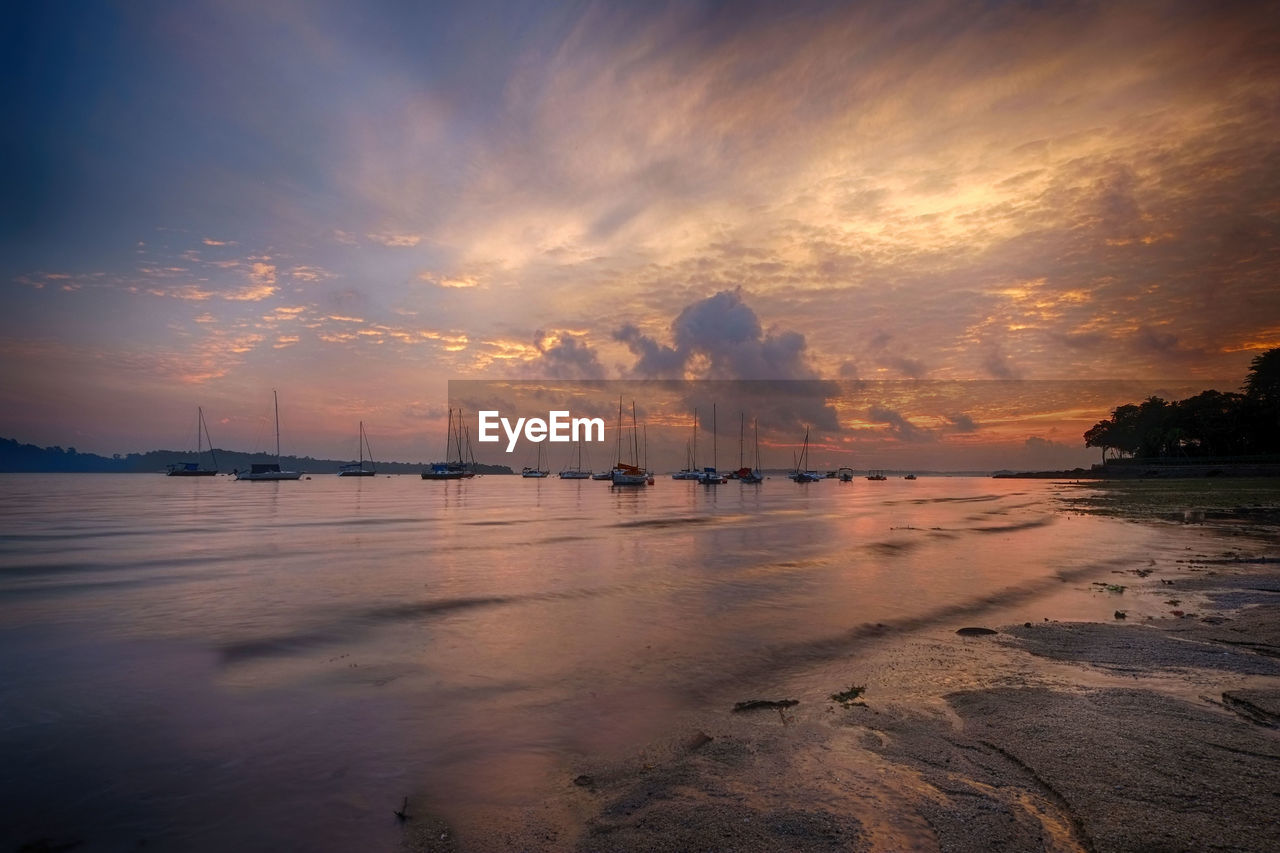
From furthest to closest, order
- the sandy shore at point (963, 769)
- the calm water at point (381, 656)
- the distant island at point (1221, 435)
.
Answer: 1. the distant island at point (1221, 435)
2. the calm water at point (381, 656)
3. the sandy shore at point (963, 769)

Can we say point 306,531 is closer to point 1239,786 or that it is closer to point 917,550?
point 917,550

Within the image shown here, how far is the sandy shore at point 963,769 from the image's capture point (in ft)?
17.2

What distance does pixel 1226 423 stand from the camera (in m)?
112

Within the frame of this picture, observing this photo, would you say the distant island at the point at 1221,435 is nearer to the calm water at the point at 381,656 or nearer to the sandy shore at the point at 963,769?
the calm water at the point at 381,656

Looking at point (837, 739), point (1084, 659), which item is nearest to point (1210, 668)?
point (1084, 659)

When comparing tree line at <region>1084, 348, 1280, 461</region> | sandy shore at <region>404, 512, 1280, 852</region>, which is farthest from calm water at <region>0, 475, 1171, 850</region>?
tree line at <region>1084, 348, 1280, 461</region>

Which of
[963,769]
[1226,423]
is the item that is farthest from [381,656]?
[1226,423]

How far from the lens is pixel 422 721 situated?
903 cm

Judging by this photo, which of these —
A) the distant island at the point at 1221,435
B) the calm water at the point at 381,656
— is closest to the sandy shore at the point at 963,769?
the calm water at the point at 381,656

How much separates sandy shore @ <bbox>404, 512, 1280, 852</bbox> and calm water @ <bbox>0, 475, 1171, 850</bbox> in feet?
2.85

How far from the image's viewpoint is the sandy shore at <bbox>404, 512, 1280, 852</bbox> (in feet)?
17.2

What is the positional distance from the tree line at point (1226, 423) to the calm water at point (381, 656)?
113 meters

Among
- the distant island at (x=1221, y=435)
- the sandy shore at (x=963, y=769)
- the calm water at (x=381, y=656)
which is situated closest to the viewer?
the sandy shore at (x=963, y=769)

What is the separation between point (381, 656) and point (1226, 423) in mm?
149968
